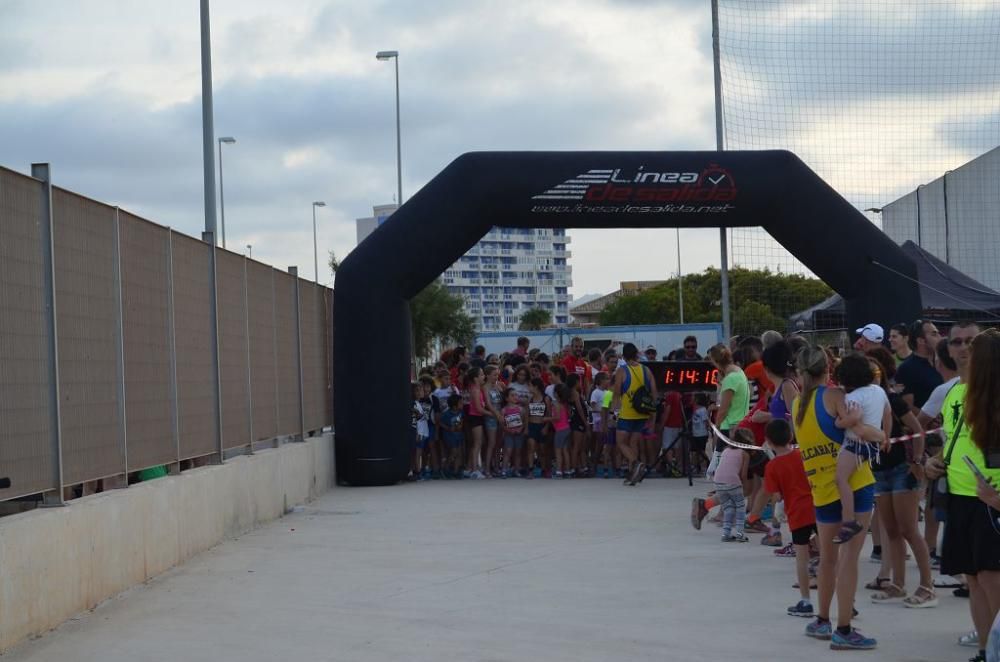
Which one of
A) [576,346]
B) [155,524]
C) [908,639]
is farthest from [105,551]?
[576,346]

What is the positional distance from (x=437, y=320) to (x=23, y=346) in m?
56.9

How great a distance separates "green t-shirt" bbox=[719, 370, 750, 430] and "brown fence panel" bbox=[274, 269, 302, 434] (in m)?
5.57

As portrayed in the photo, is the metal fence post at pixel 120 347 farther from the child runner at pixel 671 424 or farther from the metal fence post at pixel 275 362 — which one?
the child runner at pixel 671 424

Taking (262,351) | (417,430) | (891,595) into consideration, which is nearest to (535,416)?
(417,430)

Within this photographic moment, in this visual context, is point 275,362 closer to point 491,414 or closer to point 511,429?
point 491,414

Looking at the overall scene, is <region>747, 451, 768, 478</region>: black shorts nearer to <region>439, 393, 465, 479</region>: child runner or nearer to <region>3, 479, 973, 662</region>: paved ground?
<region>3, 479, 973, 662</region>: paved ground

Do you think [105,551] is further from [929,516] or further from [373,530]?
[929,516]

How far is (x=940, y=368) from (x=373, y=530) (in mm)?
6190

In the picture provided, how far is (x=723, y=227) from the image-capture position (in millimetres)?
17859

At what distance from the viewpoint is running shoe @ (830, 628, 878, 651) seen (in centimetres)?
667

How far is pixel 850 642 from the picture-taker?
6.67m

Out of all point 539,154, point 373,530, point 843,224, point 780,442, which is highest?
point 539,154

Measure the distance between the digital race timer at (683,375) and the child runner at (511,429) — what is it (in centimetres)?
230

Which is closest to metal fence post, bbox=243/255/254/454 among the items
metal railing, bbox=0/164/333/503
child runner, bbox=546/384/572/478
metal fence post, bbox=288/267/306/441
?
metal railing, bbox=0/164/333/503
